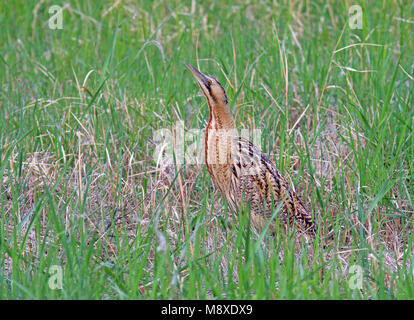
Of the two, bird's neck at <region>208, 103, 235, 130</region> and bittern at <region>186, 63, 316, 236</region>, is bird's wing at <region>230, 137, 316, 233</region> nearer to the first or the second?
bittern at <region>186, 63, 316, 236</region>

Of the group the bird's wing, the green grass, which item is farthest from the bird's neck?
the green grass

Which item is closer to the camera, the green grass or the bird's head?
the green grass

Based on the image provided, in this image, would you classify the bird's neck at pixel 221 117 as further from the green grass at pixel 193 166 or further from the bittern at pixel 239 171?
the green grass at pixel 193 166

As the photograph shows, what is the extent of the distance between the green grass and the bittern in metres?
0.09

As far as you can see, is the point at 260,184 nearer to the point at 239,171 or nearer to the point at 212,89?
the point at 239,171

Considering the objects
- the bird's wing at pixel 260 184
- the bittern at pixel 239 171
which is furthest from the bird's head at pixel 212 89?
the bird's wing at pixel 260 184

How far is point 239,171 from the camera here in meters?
3.57

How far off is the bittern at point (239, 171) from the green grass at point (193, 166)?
92mm

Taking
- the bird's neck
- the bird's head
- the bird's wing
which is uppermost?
the bird's head

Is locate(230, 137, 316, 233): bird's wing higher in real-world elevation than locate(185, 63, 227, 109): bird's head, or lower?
lower

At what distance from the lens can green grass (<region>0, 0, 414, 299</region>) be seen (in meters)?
2.71

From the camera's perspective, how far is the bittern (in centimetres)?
351

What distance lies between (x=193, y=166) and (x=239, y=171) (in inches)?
17.5

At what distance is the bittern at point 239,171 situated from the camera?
138 inches
